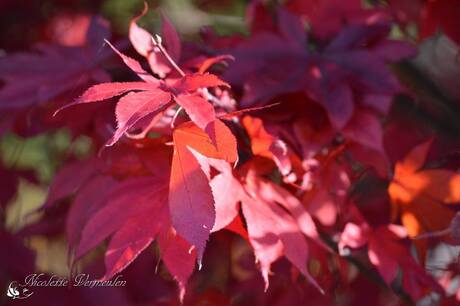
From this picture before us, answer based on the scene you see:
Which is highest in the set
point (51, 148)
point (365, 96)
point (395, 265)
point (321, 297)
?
point (365, 96)

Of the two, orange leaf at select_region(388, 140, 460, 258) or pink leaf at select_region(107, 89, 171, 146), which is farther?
orange leaf at select_region(388, 140, 460, 258)

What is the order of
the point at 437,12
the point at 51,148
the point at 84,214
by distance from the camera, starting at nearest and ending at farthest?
the point at 84,214 → the point at 437,12 → the point at 51,148

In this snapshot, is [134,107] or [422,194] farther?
[422,194]

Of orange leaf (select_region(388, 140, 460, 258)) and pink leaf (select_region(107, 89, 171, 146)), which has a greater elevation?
pink leaf (select_region(107, 89, 171, 146))

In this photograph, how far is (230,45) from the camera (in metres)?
0.80

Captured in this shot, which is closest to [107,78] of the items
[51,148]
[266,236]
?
[266,236]

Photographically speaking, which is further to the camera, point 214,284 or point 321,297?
point 214,284

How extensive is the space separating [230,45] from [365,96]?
0.19 m

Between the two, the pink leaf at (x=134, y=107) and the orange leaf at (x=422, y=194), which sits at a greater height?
the pink leaf at (x=134, y=107)

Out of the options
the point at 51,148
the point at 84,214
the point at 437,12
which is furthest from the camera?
the point at 51,148

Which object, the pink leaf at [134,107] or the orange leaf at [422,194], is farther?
the orange leaf at [422,194]

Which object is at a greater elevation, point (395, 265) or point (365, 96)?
point (365, 96)

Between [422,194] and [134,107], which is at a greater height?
[134,107]

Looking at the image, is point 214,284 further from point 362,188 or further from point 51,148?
point 51,148
